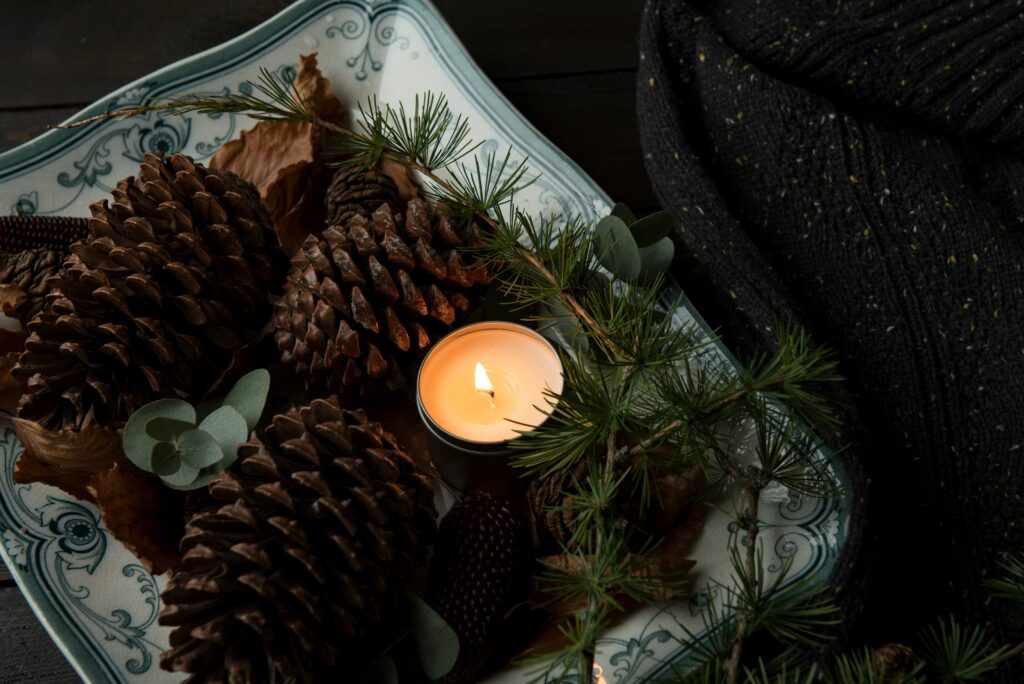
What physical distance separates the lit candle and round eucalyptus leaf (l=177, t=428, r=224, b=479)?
10 cm

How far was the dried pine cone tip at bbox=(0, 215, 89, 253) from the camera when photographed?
0.49m

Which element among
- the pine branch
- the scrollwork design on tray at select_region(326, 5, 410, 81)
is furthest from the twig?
the pine branch

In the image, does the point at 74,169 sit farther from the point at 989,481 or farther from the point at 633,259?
the point at 989,481

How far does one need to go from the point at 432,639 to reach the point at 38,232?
0.32 metres

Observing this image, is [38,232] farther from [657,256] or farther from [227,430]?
[657,256]

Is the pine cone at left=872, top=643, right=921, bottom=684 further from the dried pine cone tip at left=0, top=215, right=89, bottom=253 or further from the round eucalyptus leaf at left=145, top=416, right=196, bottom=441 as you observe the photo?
the dried pine cone tip at left=0, top=215, right=89, bottom=253

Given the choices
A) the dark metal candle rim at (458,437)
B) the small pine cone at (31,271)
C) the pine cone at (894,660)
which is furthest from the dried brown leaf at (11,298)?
the pine cone at (894,660)

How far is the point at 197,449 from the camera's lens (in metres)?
0.41

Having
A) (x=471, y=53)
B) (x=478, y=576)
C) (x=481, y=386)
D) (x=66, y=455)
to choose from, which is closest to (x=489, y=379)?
(x=481, y=386)

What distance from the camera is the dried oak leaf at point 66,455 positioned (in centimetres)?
41

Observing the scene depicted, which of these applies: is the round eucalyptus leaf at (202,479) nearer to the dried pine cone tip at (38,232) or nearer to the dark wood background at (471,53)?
the dried pine cone tip at (38,232)

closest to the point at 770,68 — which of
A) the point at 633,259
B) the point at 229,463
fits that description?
the point at 633,259

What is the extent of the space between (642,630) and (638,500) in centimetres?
6

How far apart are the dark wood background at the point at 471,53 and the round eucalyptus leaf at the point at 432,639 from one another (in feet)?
1.15
